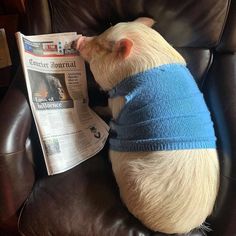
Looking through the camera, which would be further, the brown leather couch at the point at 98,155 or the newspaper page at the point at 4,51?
the newspaper page at the point at 4,51

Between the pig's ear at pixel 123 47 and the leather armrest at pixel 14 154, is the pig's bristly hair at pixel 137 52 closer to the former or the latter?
the pig's ear at pixel 123 47

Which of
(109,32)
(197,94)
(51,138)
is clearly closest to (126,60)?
(109,32)

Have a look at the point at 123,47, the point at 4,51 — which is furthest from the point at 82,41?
the point at 4,51

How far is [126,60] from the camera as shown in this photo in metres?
1.01

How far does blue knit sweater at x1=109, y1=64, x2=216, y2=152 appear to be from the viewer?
0.90m

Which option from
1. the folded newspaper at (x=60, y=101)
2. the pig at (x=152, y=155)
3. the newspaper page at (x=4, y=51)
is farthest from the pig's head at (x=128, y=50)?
the newspaper page at (x=4, y=51)

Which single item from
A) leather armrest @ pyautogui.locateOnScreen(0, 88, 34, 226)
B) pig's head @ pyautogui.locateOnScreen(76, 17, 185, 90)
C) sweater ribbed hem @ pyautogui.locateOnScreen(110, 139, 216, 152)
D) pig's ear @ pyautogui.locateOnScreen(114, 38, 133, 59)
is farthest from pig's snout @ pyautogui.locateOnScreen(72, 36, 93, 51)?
sweater ribbed hem @ pyautogui.locateOnScreen(110, 139, 216, 152)

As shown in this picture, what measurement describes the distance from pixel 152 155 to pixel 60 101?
1.41 ft

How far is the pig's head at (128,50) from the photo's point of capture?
99 centimetres

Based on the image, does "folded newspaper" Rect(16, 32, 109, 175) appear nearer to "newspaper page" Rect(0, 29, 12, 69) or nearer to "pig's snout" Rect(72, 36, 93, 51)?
"pig's snout" Rect(72, 36, 93, 51)

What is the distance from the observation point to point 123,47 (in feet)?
3.25

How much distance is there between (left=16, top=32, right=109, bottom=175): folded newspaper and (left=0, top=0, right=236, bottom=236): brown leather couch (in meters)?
0.03

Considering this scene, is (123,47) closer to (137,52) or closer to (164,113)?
(137,52)

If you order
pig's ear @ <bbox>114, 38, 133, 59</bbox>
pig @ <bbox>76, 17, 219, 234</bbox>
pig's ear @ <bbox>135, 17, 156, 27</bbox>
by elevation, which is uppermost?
pig's ear @ <bbox>135, 17, 156, 27</bbox>
